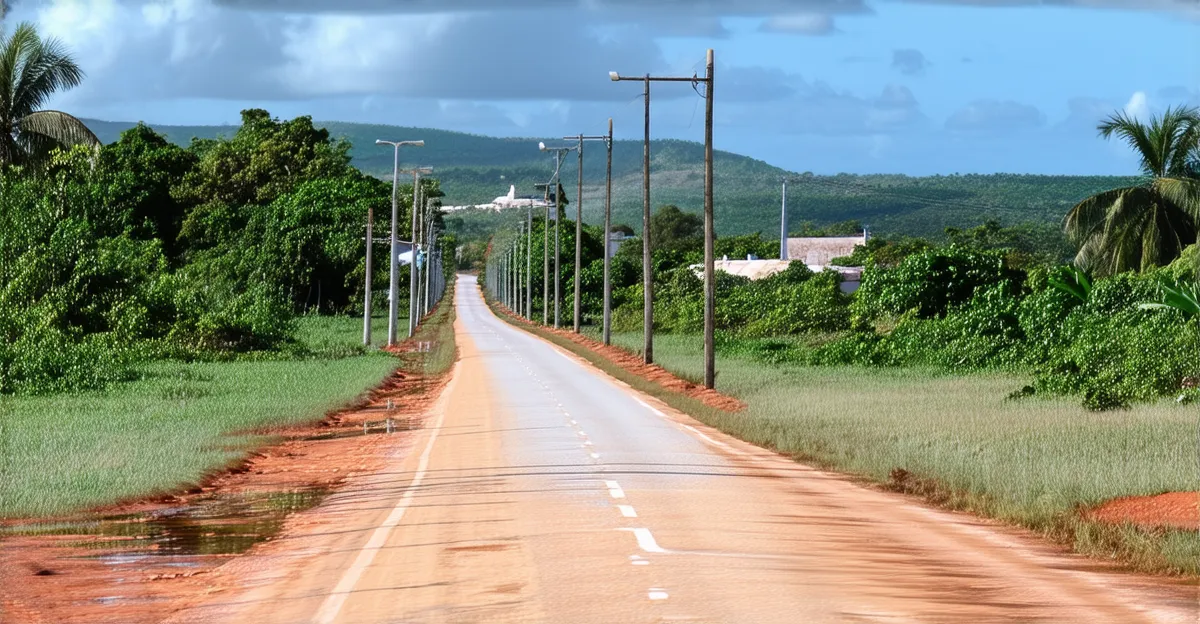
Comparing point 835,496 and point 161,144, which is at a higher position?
point 161,144

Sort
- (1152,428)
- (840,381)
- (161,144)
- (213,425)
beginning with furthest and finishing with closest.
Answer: (161,144) < (840,381) < (213,425) < (1152,428)

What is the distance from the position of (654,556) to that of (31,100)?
36.5m

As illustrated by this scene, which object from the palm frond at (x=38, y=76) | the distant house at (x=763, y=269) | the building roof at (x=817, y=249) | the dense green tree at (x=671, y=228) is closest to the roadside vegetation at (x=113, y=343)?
the palm frond at (x=38, y=76)

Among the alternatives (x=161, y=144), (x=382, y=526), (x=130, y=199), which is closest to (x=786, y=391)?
(x=382, y=526)

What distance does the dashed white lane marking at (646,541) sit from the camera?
13320 mm

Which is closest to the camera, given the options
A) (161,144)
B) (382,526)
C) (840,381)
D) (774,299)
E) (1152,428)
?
(382,526)

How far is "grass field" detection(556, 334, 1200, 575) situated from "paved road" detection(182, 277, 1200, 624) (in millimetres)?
604

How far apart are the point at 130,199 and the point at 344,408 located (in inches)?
2552

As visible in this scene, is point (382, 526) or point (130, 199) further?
point (130, 199)

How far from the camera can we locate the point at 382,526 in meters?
15.6

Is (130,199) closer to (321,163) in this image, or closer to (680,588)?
(321,163)

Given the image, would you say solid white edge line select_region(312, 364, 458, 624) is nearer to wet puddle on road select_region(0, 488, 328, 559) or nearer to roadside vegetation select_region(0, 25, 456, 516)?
wet puddle on road select_region(0, 488, 328, 559)

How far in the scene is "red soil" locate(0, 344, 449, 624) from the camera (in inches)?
460

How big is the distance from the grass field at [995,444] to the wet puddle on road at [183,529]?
777cm
